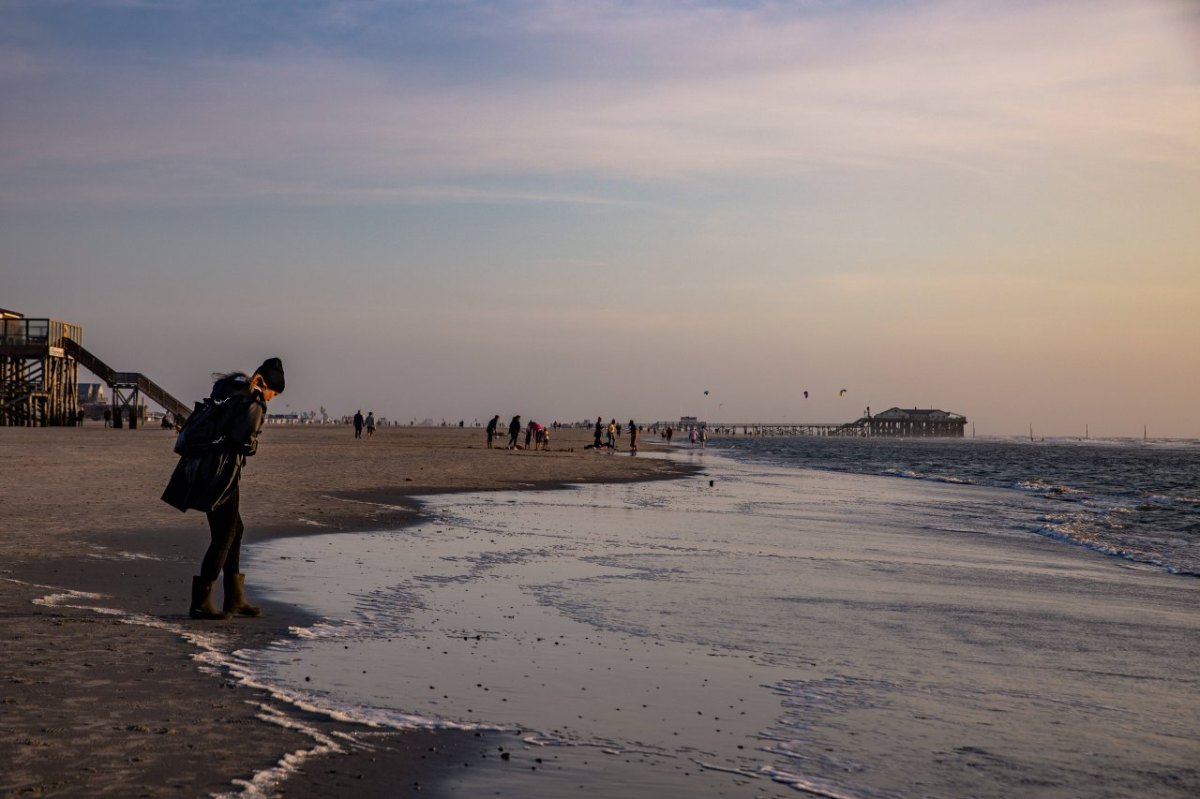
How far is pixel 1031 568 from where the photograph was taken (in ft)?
52.0

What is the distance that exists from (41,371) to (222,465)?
6870 centimetres

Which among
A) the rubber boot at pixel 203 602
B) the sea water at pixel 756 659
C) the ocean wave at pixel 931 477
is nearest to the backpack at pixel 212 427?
the rubber boot at pixel 203 602

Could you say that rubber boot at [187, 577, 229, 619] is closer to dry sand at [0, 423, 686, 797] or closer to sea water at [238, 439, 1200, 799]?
dry sand at [0, 423, 686, 797]

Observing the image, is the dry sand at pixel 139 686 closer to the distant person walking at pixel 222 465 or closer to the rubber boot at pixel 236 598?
the rubber boot at pixel 236 598

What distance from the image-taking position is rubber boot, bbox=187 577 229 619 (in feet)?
29.5

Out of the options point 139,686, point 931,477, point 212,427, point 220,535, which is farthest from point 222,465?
point 931,477

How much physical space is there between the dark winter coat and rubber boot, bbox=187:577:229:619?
63 centimetres

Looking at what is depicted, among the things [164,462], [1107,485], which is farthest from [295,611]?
[1107,485]

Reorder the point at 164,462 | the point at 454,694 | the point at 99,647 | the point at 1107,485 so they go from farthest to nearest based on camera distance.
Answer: the point at 1107,485 < the point at 164,462 < the point at 99,647 < the point at 454,694

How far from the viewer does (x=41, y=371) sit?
69.8 meters

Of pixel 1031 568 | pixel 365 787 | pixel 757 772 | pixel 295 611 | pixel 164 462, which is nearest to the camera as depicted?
pixel 365 787

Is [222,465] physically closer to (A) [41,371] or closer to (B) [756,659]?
(B) [756,659]

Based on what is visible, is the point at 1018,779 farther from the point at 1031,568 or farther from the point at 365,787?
the point at 1031,568

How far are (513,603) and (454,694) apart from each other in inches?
147
